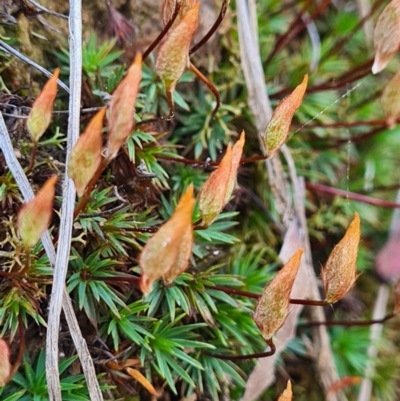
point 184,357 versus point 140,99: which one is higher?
point 140,99

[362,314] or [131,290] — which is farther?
[362,314]

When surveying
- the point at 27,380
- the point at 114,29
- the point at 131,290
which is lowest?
the point at 27,380

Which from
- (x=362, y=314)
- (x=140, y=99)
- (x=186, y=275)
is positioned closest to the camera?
(x=186, y=275)

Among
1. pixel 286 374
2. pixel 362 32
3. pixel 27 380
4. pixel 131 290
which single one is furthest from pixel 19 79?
pixel 362 32

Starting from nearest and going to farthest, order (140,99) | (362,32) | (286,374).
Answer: (140,99)
(286,374)
(362,32)

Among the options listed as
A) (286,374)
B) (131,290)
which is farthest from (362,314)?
(131,290)

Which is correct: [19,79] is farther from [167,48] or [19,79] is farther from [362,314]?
[362,314]

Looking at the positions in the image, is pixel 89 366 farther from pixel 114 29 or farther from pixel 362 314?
pixel 362 314

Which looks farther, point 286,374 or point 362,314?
point 362,314

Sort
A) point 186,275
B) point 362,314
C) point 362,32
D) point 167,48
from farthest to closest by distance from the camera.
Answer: point 362,32
point 362,314
point 186,275
point 167,48
